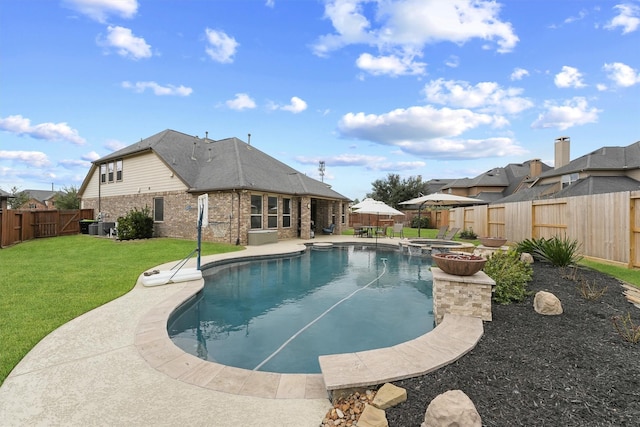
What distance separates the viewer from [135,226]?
16.2 m

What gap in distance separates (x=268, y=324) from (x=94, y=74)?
15.2 metres

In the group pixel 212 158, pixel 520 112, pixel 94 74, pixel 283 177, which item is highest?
pixel 94 74

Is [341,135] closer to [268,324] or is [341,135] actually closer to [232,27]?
[232,27]

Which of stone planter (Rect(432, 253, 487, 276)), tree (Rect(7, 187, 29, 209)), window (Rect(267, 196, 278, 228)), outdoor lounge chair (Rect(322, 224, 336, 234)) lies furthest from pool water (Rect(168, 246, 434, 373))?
tree (Rect(7, 187, 29, 209))

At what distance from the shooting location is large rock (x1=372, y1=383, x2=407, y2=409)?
2.62 m

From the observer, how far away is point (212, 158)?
19.5 meters

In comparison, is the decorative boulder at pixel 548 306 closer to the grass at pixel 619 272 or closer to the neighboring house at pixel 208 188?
the grass at pixel 619 272

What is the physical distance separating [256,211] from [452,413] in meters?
→ 15.3

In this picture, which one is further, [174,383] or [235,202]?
[235,202]

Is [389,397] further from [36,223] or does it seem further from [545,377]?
[36,223]

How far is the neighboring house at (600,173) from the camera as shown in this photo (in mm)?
19602

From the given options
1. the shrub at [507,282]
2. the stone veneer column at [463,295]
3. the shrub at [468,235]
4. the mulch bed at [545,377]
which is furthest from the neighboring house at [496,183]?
the mulch bed at [545,377]

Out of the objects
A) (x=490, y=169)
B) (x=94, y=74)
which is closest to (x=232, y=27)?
(x=94, y=74)

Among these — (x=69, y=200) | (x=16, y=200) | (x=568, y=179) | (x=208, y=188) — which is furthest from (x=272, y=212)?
(x=16, y=200)
